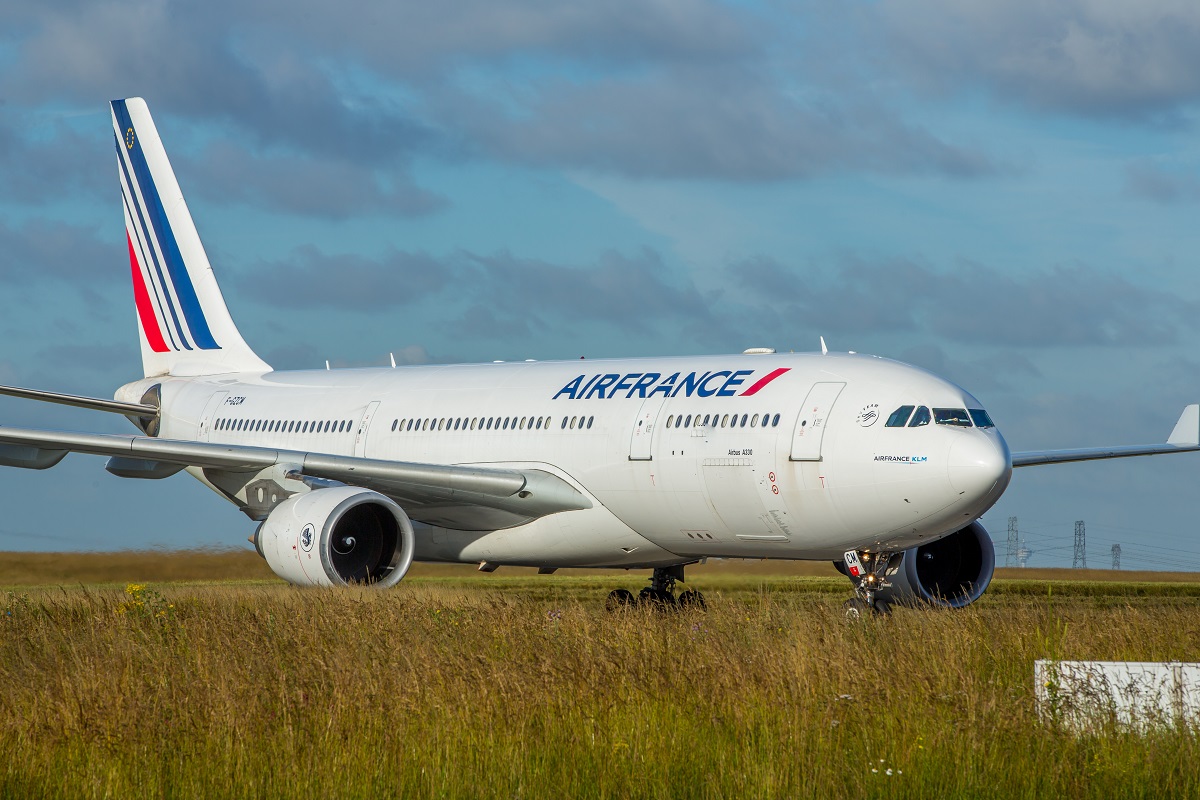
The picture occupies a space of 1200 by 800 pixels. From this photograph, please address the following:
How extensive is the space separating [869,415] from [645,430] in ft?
10.3

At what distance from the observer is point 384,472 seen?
63.0ft

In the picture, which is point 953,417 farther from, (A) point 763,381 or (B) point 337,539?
(B) point 337,539

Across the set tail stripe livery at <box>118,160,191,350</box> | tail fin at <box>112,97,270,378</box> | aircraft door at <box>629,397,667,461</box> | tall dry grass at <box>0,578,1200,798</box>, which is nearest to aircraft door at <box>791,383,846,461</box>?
aircraft door at <box>629,397,667,461</box>

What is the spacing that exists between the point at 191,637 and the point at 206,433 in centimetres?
1298

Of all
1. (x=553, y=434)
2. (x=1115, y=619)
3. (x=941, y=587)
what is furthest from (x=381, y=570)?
(x=1115, y=619)

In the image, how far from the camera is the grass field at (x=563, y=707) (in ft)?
26.7

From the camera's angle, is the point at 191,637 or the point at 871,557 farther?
the point at 871,557

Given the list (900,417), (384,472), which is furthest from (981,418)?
(384,472)

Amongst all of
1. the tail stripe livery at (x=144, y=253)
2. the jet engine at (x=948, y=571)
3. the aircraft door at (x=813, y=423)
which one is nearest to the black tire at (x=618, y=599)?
the jet engine at (x=948, y=571)

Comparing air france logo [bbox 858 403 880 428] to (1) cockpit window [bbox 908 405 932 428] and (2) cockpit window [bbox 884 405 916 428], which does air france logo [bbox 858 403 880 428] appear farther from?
(1) cockpit window [bbox 908 405 932 428]

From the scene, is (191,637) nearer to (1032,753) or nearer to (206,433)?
(1032,753)

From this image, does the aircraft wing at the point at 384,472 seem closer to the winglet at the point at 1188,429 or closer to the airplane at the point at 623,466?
the airplane at the point at 623,466

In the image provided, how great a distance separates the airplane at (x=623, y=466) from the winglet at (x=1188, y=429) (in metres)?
0.03

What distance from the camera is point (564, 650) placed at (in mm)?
11844
